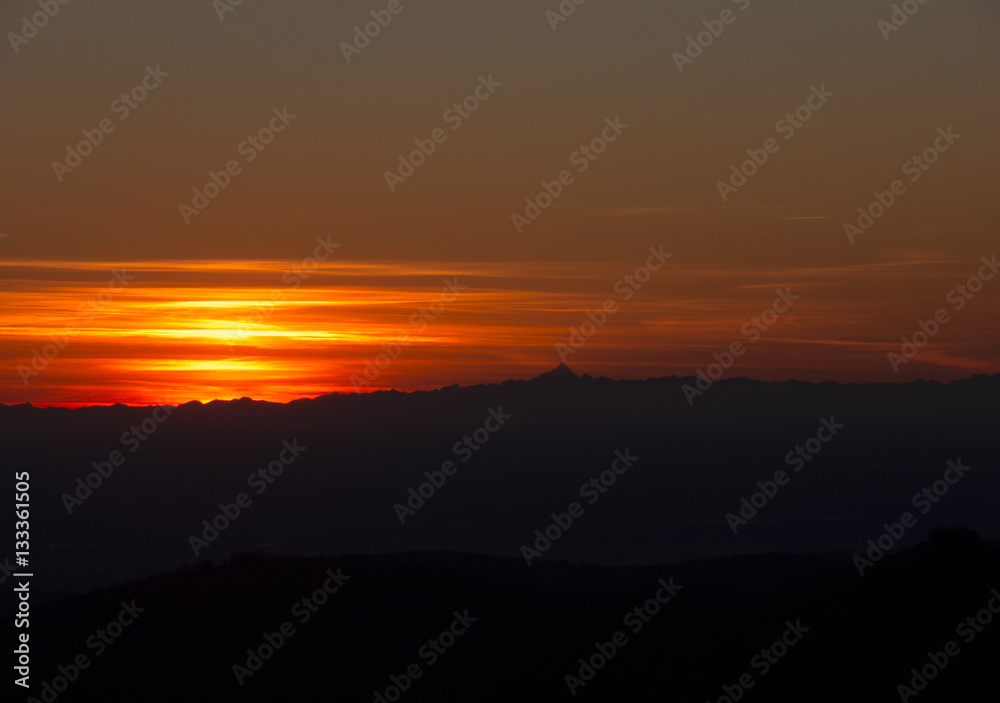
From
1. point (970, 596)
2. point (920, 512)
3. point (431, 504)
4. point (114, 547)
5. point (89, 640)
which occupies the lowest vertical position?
point (920, 512)

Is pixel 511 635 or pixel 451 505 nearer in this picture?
pixel 511 635

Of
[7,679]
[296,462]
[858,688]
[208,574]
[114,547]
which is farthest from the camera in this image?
[296,462]

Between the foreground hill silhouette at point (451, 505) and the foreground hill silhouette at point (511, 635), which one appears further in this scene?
the foreground hill silhouette at point (451, 505)

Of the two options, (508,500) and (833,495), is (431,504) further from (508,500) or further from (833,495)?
(833,495)

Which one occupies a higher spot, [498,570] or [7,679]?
[7,679]

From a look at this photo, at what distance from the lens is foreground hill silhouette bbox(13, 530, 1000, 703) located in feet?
72.8

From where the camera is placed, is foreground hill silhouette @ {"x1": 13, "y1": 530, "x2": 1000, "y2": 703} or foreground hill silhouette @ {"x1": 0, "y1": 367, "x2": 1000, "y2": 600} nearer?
foreground hill silhouette @ {"x1": 13, "y1": 530, "x2": 1000, "y2": 703}

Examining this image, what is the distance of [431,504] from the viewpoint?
134 metres

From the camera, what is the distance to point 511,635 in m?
25.7

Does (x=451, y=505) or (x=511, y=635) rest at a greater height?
(x=451, y=505)

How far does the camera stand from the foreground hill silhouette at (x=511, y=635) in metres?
22.2

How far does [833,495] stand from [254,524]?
68.1 m

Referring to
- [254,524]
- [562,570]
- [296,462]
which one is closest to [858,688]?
[562,570]

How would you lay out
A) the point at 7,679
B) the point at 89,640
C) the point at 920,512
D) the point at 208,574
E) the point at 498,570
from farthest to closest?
1. the point at 920,512
2. the point at 498,570
3. the point at 208,574
4. the point at 89,640
5. the point at 7,679
